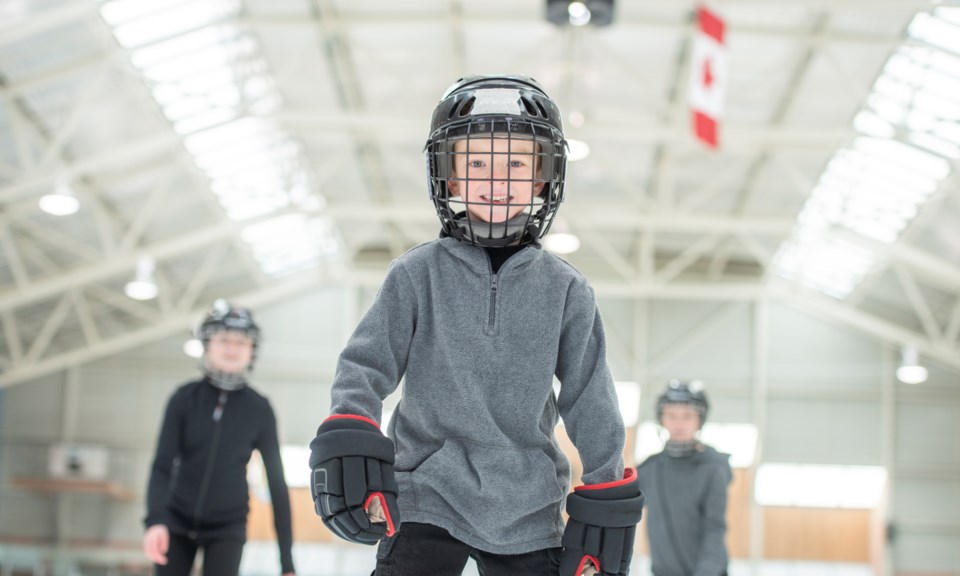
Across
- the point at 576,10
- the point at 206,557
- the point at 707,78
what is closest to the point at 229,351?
the point at 206,557

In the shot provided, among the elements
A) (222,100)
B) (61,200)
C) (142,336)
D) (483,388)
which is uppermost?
(222,100)

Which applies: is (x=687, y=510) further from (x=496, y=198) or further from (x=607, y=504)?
(x=496, y=198)

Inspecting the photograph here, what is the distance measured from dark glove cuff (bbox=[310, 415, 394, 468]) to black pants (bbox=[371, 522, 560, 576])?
20 cm

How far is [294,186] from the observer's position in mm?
24219

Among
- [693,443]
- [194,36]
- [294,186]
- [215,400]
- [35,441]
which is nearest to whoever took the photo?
[215,400]

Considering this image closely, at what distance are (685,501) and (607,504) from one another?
13.8ft

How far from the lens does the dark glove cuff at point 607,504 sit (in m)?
2.72

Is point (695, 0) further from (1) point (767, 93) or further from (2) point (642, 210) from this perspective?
(2) point (642, 210)

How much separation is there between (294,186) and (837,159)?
10495 mm

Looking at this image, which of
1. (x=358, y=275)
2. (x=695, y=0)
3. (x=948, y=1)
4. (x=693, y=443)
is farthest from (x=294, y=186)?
(x=693, y=443)

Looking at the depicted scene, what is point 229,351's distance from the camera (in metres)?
6.10

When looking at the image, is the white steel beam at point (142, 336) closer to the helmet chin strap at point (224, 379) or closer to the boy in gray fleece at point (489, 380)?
the helmet chin strap at point (224, 379)

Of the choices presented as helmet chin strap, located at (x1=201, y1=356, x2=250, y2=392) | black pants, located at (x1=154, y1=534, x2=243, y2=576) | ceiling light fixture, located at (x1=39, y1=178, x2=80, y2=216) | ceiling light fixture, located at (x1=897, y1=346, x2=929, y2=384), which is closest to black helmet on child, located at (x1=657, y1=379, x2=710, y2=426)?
helmet chin strap, located at (x1=201, y1=356, x2=250, y2=392)

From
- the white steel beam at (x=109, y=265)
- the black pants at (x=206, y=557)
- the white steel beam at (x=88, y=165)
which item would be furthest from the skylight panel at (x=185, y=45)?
the black pants at (x=206, y=557)
